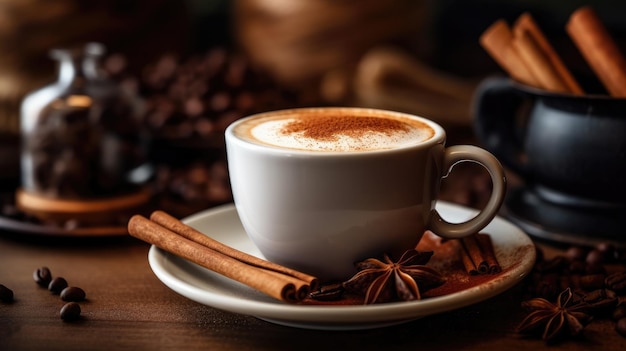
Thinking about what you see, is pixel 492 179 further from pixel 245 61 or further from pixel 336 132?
pixel 245 61

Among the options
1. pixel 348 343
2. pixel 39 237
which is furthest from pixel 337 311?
pixel 39 237

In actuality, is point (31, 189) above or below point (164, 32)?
below

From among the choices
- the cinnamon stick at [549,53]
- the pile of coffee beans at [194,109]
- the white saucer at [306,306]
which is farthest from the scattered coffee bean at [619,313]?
the pile of coffee beans at [194,109]

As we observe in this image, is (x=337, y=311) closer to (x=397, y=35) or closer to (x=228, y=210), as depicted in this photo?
(x=228, y=210)

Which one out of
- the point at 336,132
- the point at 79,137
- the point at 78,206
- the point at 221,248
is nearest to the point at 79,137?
the point at 79,137

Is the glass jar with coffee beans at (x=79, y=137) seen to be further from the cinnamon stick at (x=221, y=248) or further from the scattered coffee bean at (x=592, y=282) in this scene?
the scattered coffee bean at (x=592, y=282)

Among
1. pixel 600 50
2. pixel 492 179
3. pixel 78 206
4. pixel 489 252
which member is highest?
pixel 600 50
